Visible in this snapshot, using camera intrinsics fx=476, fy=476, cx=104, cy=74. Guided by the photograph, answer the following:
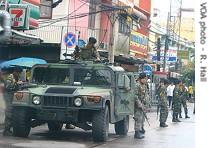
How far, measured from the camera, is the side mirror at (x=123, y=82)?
11711 mm

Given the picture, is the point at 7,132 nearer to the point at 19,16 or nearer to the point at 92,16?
the point at 19,16

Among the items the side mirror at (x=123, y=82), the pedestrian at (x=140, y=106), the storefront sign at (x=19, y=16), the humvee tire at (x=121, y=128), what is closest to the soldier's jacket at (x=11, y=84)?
the side mirror at (x=123, y=82)

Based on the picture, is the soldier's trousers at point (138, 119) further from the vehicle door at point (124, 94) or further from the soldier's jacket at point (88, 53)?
the soldier's jacket at point (88, 53)

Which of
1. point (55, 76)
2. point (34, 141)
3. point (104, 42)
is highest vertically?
point (104, 42)

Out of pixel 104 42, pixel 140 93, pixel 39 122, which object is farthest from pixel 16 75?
pixel 104 42

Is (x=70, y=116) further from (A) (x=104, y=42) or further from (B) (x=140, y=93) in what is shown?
(A) (x=104, y=42)

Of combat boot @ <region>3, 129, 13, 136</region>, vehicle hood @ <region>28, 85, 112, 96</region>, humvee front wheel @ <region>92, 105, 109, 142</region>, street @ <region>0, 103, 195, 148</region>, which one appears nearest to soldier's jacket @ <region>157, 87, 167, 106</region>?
street @ <region>0, 103, 195, 148</region>

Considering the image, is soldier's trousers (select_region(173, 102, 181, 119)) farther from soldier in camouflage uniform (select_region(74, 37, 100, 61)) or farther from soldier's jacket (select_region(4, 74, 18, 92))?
soldier's jacket (select_region(4, 74, 18, 92))

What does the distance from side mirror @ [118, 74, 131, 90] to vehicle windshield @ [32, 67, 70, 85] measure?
130 centimetres

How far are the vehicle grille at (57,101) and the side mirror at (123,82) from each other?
5.72 feet

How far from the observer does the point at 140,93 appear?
12539 mm

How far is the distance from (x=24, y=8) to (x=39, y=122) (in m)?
4.92

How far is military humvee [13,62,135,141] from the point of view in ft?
33.7

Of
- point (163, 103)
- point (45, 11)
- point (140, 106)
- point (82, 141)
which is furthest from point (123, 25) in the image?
point (82, 141)
